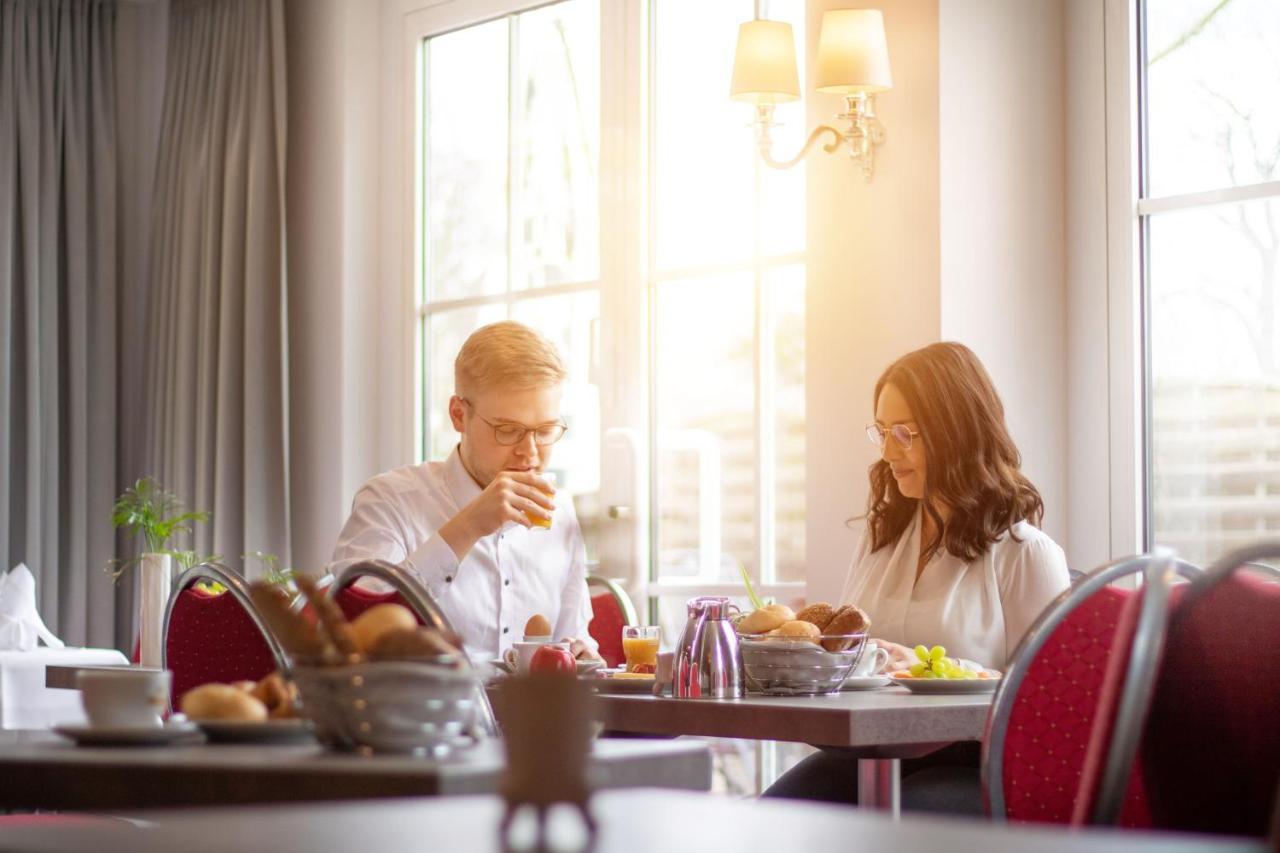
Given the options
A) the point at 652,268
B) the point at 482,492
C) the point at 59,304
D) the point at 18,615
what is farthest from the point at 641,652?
the point at 59,304

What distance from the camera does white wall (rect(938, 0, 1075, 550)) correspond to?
3389 mm

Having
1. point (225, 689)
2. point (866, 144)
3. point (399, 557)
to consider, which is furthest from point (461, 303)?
point (225, 689)

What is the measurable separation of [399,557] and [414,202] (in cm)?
230

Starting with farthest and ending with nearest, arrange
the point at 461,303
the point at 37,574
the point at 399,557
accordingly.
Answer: the point at 37,574
the point at 461,303
the point at 399,557

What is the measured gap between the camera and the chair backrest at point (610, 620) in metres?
3.25

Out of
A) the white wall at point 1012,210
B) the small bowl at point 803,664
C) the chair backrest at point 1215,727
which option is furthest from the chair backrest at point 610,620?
the chair backrest at point 1215,727

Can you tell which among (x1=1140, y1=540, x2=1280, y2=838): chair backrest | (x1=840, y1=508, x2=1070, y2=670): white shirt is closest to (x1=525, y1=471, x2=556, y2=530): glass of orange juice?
(x1=840, y1=508, x2=1070, y2=670): white shirt

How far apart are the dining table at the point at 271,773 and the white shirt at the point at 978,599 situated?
1.49 metres

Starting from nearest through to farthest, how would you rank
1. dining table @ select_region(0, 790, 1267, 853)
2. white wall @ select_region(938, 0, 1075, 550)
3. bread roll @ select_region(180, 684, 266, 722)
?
1. dining table @ select_region(0, 790, 1267, 853)
2. bread roll @ select_region(180, 684, 266, 722)
3. white wall @ select_region(938, 0, 1075, 550)

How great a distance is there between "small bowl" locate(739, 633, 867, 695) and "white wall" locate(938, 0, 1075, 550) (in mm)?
1324

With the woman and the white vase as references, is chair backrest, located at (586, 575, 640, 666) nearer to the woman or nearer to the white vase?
the woman

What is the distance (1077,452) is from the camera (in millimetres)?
3455

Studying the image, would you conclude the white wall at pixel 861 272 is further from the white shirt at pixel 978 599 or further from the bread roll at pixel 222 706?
the bread roll at pixel 222 706

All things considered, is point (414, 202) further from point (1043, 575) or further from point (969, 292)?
point (1043, 575)
